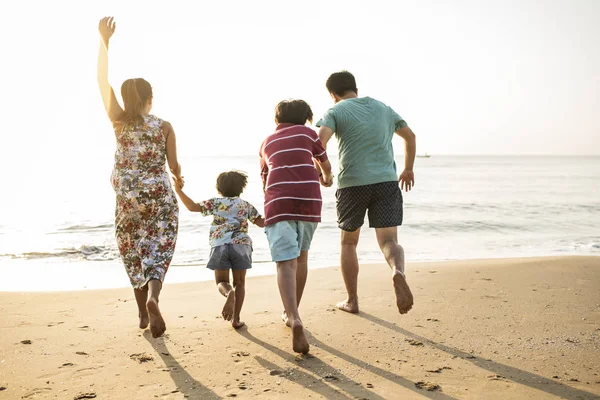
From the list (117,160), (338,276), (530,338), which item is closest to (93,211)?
(338,276)

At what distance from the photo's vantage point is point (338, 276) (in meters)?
6.25

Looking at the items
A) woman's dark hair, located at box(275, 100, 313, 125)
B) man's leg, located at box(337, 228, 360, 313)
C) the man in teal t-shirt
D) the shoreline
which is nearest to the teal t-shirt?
the man in teal t-shirt

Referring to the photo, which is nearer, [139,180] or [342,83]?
[139,180]

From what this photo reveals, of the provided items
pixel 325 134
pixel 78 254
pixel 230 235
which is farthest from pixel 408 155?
pixel 78 254

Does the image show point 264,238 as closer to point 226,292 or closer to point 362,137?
point 226,292

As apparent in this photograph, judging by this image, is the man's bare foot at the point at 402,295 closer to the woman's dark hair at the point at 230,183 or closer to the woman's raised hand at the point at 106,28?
the woman's dark hair at the point at 230,183

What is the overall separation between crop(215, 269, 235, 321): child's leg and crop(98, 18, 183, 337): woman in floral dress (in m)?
0.51

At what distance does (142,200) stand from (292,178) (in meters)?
1.05

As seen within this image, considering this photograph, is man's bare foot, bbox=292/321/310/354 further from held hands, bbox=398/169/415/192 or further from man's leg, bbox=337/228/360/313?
held hands, bbox=398/169/415/192

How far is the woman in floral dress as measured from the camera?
11.8ft

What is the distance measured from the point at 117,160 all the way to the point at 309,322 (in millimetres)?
1941

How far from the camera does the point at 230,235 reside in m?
4.08

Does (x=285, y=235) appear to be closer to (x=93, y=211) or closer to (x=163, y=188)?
(x=163, y=188)

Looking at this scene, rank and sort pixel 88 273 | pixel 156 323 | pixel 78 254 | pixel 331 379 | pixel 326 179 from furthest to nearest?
pixel 78 254
pixel 88 273
pixel 326 179
pixel 156 323
pixel 331 379
